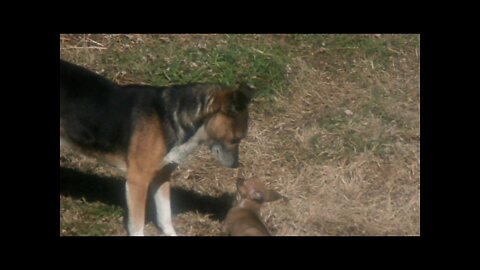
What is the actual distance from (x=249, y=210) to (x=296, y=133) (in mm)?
2308

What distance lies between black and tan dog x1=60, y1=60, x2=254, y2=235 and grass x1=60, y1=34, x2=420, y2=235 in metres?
0.95

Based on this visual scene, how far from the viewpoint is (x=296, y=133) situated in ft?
38.9

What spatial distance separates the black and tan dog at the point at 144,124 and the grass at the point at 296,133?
0.95m

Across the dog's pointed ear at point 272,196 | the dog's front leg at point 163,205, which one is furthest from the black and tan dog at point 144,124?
the dog's pointed ear at point 272,196

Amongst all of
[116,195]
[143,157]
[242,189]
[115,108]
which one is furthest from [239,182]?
[115,108]

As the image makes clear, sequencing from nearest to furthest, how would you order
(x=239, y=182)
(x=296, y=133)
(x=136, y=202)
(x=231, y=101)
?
(x=231, y=101) → (x=136, y=202) → (x=239, y=182) → (x=296, y=133)

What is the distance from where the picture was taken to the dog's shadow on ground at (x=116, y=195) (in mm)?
10375

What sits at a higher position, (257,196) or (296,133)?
Result: (296,133)

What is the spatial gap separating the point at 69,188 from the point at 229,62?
320 centimetres

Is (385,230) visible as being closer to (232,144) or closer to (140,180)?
(232,144)

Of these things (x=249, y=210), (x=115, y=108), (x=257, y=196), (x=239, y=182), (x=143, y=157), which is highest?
(x=115, y=108)

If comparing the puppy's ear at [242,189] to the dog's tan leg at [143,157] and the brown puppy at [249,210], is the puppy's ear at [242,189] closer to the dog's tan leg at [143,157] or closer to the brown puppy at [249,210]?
the brown puppy at [249,210]

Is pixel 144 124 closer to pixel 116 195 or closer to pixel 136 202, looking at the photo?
pixel 136 202

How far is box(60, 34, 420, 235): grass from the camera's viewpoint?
10.2 m
